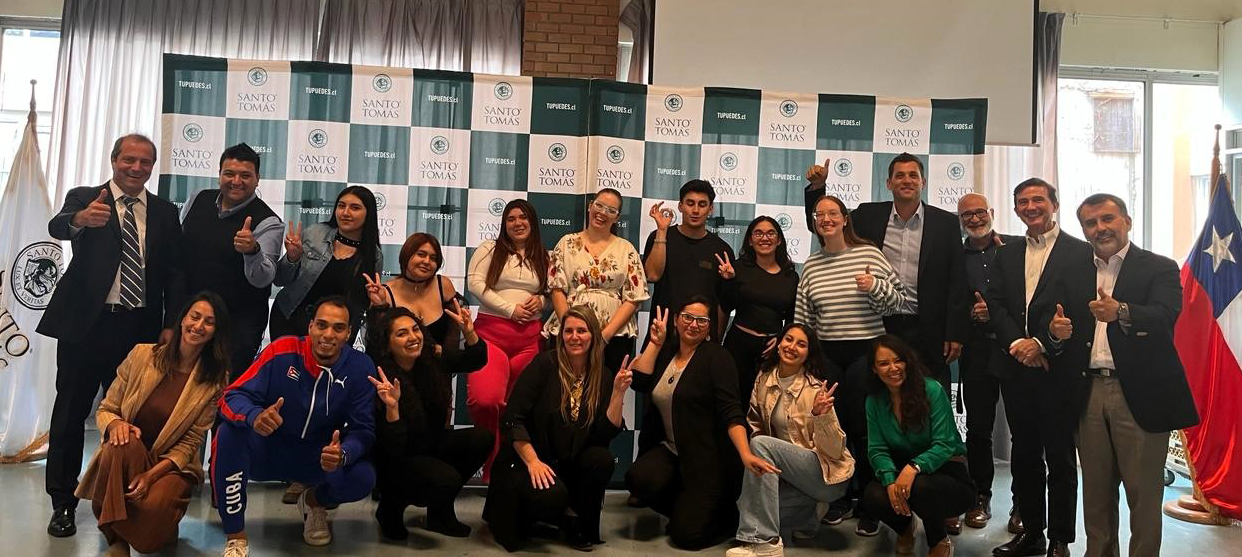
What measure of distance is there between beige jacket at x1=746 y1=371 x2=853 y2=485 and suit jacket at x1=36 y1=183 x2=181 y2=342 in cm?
245

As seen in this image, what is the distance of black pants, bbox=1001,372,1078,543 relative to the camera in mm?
3428

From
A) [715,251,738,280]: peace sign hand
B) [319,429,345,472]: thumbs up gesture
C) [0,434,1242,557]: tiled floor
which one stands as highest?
[715,251,738,280]: peace sign hand

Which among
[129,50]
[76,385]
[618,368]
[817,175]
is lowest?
[76,385]

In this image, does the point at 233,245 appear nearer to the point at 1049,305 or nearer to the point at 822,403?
the point at 822,403

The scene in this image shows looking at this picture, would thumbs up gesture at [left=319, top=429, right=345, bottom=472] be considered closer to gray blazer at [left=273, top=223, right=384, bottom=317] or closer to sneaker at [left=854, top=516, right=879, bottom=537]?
gray blazer at [left=273, top=223, right=384, bottom=317]

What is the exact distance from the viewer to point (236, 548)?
3.20 meters

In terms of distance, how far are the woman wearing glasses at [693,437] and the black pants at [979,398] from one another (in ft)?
3.59

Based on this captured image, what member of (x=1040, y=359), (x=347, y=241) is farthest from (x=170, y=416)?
(x=1040, y=359)

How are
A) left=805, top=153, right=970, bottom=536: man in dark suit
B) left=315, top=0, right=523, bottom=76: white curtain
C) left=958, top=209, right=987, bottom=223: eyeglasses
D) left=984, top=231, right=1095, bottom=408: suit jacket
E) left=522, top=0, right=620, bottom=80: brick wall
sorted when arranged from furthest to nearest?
1. left=315, top=0, right=523, bottom=76: white curtain
2. left=522, top=0, right=620, bottom=80: brick wall
3. left=958, top=209, right=987, bottom=223: eyeglasses
4. left=805, top=153, right=970, bottom=536: man in dark suit
5. left=984, top=231, right=1095, bottom=408: suit jacket

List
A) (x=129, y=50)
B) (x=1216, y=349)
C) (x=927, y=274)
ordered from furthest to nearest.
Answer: (x=129, y=50)
(x=1216, y=349)
(x=927, y=274)

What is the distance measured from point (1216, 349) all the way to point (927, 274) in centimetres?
187

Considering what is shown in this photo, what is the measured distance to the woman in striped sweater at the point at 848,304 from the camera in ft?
12.3

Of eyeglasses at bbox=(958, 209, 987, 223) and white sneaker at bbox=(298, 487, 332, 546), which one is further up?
eyeglasses at bbox=(958, 209, 987, 223)

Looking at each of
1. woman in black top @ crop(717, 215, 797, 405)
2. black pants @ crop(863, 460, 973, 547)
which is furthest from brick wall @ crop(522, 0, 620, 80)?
black pants @ crop(863, 460, 973, 547)
